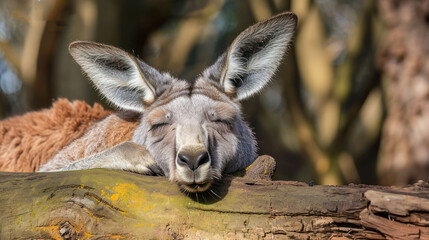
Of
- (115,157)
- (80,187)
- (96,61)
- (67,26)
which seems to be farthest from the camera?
Result: (67,26)

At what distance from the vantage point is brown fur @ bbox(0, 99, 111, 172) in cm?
704

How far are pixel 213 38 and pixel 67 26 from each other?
843 cm

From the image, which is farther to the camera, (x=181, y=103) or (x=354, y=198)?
(x=181, y=103)

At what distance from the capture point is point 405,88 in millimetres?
10969

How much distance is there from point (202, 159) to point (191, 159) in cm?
11

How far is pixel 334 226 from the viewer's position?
3.93 m

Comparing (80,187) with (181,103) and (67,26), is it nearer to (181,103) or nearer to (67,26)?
(181,103)

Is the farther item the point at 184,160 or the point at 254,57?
the point at 254,57

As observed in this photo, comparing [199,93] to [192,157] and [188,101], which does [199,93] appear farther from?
[192,157]

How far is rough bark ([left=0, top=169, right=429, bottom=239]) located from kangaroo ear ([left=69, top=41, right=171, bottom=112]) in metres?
1.58

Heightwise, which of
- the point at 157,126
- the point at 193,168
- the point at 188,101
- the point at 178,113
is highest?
the point at 188,101

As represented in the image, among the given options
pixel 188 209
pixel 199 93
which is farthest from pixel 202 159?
pixel 199 93

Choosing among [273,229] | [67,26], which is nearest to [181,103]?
[273,229]

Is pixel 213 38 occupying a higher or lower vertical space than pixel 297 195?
higher
